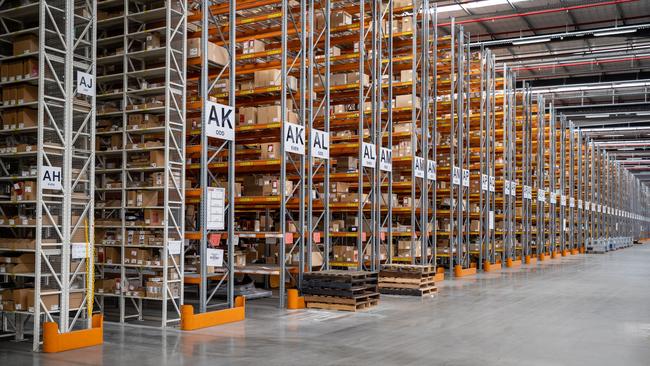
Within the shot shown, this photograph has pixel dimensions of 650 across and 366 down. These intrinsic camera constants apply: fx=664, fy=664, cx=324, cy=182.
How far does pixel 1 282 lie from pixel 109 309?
2744 millimetres

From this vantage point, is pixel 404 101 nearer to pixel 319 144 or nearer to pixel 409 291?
pixel 319 144

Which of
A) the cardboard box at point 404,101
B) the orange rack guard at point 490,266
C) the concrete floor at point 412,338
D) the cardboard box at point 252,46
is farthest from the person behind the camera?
the orange rack guard at point 490,266

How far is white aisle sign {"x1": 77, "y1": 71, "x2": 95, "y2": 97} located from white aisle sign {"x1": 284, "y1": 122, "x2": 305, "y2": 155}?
381 centimetres

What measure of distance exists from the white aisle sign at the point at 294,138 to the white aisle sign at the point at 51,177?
14.2 ft

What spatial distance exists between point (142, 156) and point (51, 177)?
7.59ft

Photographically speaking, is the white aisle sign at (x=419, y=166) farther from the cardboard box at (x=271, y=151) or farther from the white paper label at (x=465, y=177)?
the cardboard box at (x=271, y=151)

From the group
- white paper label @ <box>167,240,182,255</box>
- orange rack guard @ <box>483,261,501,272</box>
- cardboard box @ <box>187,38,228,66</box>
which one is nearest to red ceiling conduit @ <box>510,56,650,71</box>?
orange rack guard @ <box>483,261,501,272</box>

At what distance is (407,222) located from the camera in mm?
21859

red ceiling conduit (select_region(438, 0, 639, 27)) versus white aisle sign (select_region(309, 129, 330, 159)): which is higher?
red ceiling conduit (select_region(438, 0, 639, 27))

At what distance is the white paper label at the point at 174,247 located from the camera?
9.49 metres

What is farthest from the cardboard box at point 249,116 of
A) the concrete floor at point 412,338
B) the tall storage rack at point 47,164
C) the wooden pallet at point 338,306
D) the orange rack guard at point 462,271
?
the orange rack guard at point 462,271

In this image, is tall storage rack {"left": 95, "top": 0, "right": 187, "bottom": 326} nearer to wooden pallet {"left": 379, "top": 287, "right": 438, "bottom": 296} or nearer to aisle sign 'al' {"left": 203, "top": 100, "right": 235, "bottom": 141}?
aisle sign 'al' {"left": 203, "top": 100, "right": 235, "bottom": 141}

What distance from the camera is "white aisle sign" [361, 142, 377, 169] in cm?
1406

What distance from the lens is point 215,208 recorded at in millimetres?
10078
